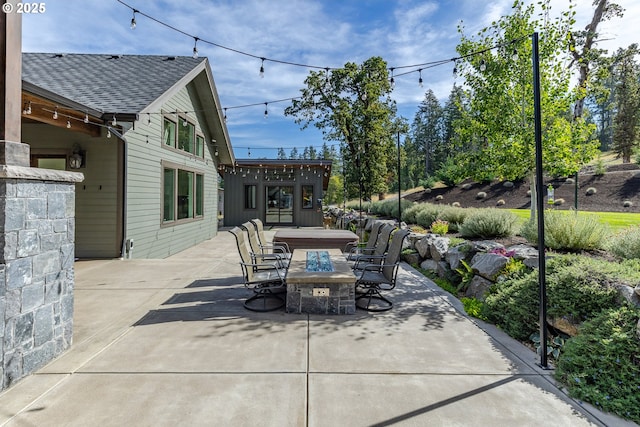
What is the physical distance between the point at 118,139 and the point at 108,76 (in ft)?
8.58

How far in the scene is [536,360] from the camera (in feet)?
9.59

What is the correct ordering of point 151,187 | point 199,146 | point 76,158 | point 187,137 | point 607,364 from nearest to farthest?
point 607,364, point 76,158, point 151,187, point 187,137, point 199,146

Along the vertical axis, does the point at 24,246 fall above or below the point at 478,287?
above

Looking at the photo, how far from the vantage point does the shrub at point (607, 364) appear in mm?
2215

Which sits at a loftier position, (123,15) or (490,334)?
Result: (123,15)

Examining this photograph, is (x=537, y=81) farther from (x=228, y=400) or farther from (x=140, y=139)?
(x=140, y=139)

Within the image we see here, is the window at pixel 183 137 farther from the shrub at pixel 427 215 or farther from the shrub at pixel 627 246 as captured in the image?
the shrub at pixel 627 246

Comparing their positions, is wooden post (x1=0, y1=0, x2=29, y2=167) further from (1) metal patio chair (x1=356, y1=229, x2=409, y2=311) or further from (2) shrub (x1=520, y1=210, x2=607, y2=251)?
(2) shrub (x1=520, y1=210, x2=607, y2=251)

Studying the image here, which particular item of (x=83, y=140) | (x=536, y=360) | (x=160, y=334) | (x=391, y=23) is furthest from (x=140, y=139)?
(x=536, y=360)

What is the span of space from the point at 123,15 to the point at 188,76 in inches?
136

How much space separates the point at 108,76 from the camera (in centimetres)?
835

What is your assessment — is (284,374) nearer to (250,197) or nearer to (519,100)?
(519,100)

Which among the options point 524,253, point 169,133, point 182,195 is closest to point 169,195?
point 182,195

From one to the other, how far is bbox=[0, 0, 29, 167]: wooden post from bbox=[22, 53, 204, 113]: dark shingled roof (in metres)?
3.72
